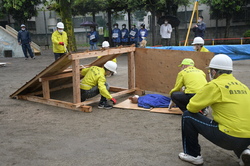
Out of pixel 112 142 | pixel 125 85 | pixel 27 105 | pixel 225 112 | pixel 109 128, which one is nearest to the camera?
pixel 225 112

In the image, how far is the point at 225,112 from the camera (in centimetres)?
312

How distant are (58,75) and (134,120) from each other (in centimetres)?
246

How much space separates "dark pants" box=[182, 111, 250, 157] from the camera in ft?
10.3

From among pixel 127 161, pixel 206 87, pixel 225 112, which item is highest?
pixel 206 87

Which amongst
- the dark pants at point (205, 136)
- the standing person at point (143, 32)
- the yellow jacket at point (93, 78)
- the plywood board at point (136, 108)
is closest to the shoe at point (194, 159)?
the dark pants at point (205, 136)

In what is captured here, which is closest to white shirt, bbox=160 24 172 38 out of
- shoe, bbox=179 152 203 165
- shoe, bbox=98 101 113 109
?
shoe, bbox=98 101 113 109

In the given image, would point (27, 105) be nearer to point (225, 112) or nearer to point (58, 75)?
point (58, 75)

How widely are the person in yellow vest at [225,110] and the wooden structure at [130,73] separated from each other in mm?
2994

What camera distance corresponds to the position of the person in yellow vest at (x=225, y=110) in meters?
3.09

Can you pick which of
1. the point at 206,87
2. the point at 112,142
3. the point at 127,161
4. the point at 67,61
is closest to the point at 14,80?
the point at 67,61

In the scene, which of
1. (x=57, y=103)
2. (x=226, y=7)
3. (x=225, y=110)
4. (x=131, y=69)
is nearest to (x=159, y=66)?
(x=131, y=69)

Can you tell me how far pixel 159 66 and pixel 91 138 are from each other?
3.12 metres

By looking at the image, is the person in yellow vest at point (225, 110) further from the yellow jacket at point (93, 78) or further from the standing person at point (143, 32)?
the standing person at point (143, 32)

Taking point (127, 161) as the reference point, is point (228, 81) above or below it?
above
